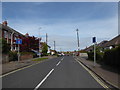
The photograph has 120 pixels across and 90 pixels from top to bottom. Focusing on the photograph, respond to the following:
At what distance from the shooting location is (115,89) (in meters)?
7.48

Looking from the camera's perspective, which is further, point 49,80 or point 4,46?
point 4,46

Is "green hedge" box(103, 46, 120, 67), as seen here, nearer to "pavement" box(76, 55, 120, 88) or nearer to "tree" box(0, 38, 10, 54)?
"pavement" box(76, 55, 120, 88)

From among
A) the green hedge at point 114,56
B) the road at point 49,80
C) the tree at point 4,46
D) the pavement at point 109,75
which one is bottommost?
the road at point 49,80

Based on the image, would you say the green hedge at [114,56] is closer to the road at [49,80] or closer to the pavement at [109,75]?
the pavement at [109,75]

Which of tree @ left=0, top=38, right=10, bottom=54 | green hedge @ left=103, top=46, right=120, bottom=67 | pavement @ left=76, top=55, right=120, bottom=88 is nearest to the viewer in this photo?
pavement @ left=76, top=55, right=120, bottom=88

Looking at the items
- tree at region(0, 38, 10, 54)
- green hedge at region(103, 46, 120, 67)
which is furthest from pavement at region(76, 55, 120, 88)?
tree at region(0, 38, 10, 54)

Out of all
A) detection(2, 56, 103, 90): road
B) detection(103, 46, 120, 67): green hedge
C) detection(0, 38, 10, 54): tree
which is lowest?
detection(2, 56, 103, 90): road

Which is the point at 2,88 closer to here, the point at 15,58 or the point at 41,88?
the point at 41,88

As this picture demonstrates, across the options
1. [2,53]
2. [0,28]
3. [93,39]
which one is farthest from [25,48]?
[93,39]

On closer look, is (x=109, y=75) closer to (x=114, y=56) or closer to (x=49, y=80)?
(x=49, y=80)

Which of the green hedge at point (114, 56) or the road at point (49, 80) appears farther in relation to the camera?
the green hedge at point (114, 56)

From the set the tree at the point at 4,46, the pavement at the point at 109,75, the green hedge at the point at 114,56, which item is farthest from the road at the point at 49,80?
the tree at the point at 4,46

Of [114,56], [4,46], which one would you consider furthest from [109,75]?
[4,46]

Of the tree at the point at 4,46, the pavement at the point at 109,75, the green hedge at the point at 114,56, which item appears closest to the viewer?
the pavement at the point at 109,75
